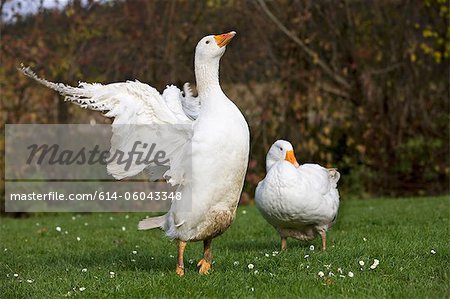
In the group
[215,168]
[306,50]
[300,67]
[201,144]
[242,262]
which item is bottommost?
[242,262]

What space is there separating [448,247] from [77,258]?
3.74m

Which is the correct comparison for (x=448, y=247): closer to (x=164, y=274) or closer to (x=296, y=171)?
(x=296, y=171)

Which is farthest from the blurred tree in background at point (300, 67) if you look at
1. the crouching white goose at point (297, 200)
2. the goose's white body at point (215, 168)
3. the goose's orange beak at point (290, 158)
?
the goose's white body at point (215, 168)

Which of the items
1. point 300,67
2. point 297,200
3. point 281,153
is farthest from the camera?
point 300,67

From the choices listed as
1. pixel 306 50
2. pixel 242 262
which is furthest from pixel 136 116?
pixel 306 50

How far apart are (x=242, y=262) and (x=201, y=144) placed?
1.28m

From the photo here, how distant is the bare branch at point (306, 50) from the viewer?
15.6 m

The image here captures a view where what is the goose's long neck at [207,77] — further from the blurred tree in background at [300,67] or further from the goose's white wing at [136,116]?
the blurred tree in background at [300,67]

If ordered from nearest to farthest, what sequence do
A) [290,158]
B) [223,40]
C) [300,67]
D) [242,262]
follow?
[223,40] → [242,262] → [290,158] → [300,67]

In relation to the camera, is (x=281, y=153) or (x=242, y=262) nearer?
(x=242, y=262)

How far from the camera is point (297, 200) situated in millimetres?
7215

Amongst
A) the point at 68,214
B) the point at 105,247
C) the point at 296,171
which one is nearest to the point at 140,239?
the point at 105,247

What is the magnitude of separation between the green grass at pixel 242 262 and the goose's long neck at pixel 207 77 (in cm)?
154

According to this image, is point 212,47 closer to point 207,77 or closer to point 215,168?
point 207,77
